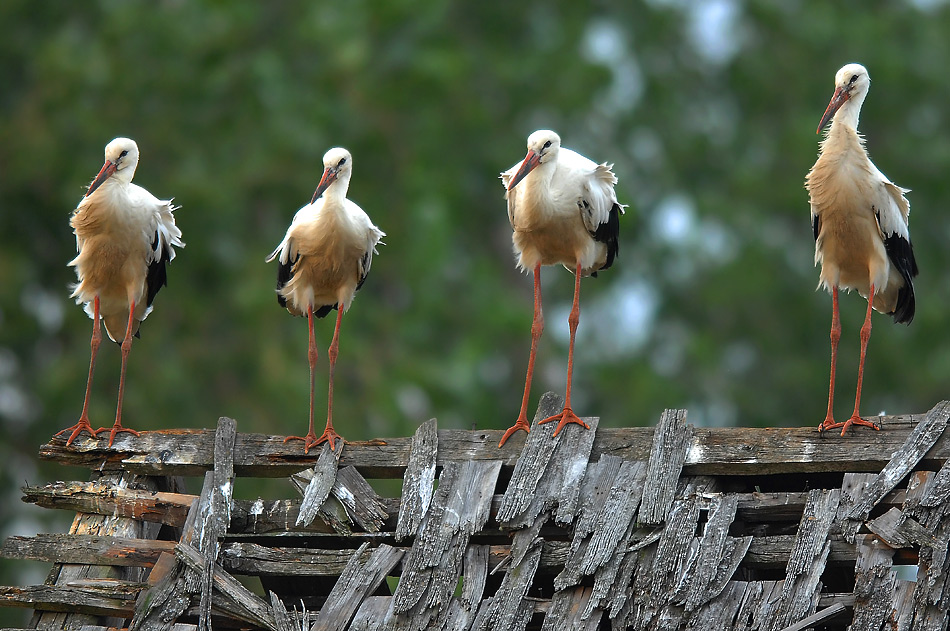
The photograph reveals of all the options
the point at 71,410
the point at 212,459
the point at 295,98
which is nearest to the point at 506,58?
the point at 295,98

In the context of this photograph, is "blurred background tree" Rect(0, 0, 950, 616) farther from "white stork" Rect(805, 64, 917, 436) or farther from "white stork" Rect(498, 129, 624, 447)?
"white stork" Rect(805, 64, 917, 436)

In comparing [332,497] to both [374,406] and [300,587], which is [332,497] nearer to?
[300,587]

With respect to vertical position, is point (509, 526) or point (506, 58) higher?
point (506, 58)

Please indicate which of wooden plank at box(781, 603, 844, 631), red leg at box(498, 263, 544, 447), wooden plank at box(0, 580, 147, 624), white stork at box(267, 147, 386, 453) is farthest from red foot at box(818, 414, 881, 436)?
wooden plank at box(0, 580, 147, 624)

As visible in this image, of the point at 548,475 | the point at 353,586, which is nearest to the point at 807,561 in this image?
the point at 548,475

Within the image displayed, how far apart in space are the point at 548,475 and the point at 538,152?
→ 2.04m

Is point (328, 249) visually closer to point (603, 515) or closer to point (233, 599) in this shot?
point (233, 599)

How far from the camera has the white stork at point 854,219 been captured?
23.4ft

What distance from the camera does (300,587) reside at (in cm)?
658

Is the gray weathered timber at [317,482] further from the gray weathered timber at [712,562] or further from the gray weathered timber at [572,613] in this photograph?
the gray weathered timber at [712,562]

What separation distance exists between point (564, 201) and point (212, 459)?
238 cm

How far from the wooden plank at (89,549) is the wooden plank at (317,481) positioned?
65 cm

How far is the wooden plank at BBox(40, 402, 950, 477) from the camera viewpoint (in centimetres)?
606

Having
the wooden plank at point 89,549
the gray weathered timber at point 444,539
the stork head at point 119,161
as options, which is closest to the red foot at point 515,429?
the gray weathered timber at point 444,539
